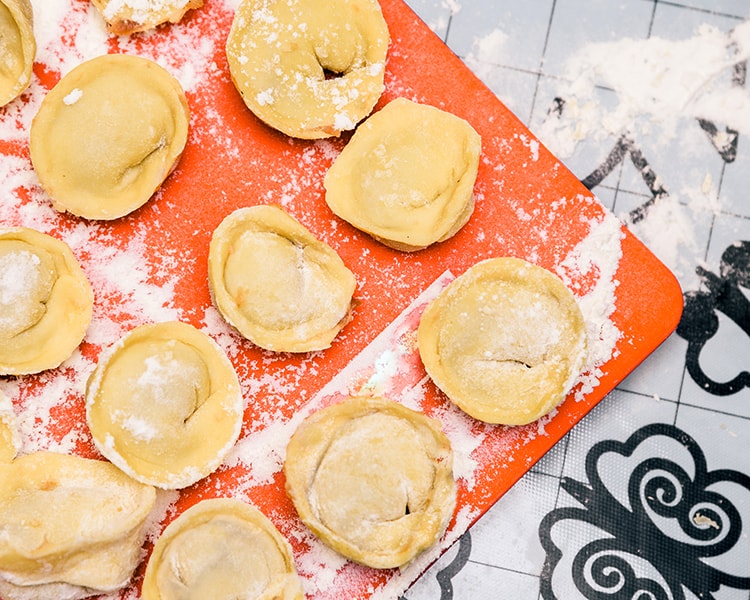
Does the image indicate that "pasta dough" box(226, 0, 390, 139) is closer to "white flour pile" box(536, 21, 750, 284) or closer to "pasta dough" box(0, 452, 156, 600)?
"white flour pile" box(536, 21, 750, 284)

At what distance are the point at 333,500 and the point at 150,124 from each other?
2.27 ft

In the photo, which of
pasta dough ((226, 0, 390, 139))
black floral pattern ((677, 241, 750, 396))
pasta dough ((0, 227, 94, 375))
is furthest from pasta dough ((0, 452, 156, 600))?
black floral pattern ((677, 241, 750, 396))

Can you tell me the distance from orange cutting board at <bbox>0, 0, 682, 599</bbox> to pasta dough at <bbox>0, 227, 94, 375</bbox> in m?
0.06

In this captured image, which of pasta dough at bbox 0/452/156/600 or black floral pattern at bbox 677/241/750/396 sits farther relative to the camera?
black floral pattern at bbox 677/241/750/396

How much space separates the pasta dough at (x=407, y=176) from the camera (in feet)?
4.62

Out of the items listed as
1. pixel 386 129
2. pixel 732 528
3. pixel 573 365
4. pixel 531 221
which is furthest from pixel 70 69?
pixel 732 528

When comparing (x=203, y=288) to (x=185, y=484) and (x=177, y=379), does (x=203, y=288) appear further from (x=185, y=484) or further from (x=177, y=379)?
(x=185, y=484)

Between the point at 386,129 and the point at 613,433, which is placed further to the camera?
the point at 613,433

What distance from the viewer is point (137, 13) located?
1416 mm

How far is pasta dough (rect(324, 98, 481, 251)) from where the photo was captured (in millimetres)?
1407

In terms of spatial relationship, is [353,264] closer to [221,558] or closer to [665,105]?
[221,558]

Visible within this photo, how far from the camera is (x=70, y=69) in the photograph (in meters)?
1.46

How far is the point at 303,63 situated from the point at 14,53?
19.0 inches

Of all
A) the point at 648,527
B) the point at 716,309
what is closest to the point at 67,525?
the point at 648,527
